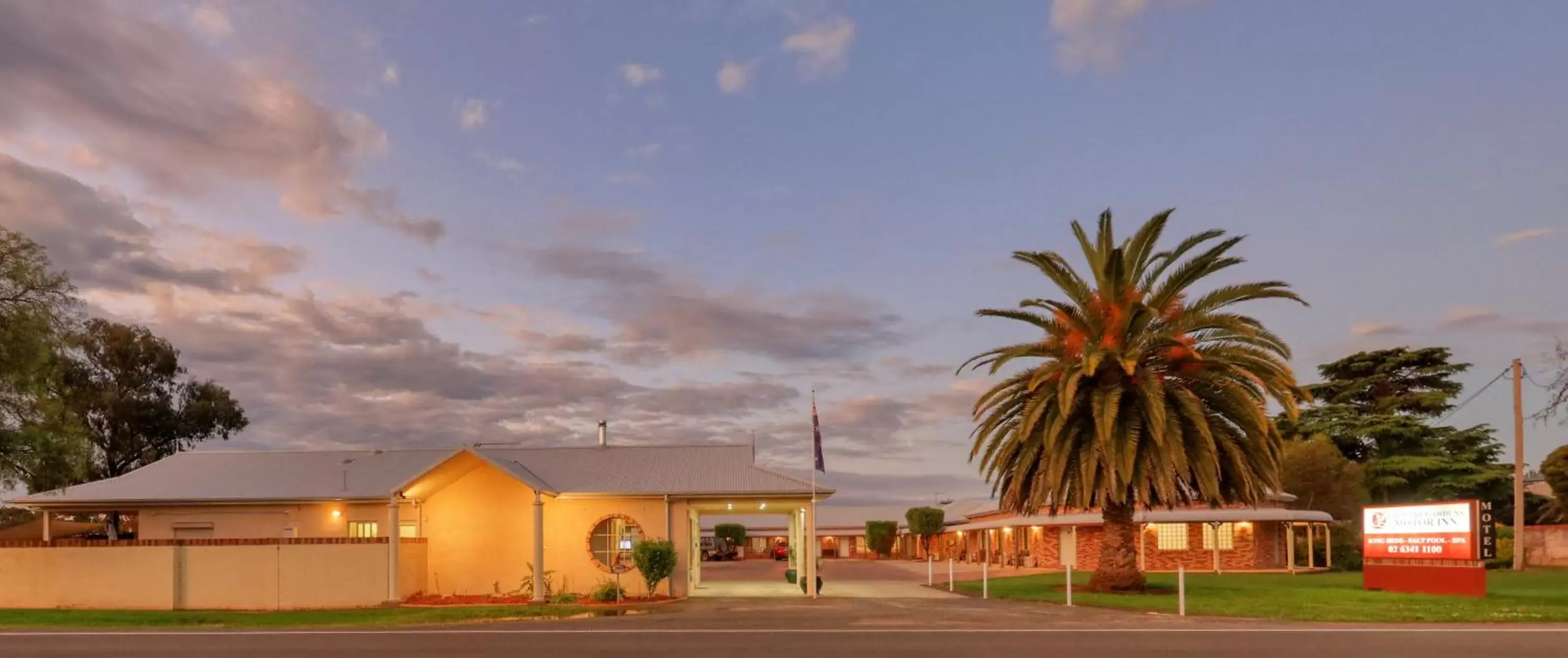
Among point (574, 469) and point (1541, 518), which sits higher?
point (574, 469)

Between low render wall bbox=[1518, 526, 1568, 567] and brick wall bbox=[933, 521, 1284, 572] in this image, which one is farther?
low render wall bbox=[1518, 526, 1568, 567]

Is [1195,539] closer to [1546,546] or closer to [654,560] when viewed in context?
[1546,546]

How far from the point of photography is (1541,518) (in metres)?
62.9

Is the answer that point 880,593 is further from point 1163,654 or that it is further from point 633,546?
point 1163,654

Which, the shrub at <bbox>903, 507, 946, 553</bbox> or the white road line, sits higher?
the white road line

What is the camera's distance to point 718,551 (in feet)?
257

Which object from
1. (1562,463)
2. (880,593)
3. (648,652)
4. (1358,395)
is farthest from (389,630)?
(1358,395)

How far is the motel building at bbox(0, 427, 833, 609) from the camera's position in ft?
92.3

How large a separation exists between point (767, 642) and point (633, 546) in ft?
40.2

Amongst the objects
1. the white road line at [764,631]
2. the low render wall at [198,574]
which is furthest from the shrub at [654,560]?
the white road line at [764,631]

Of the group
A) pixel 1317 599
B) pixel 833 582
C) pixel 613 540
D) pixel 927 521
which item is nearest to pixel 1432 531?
pixel 1317 599

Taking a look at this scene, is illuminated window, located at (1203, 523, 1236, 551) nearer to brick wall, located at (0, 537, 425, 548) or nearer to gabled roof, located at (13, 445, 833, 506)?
gabled roof, located at (13, 445, 833, 506)

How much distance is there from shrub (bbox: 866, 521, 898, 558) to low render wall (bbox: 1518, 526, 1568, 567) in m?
48.6

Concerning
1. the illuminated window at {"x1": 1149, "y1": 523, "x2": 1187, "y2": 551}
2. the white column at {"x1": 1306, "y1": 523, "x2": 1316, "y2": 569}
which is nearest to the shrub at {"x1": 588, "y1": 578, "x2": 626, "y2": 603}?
the illuminated window at {"x1": 1149, "y1": 523, "x2": 1187, "y2": 551}
